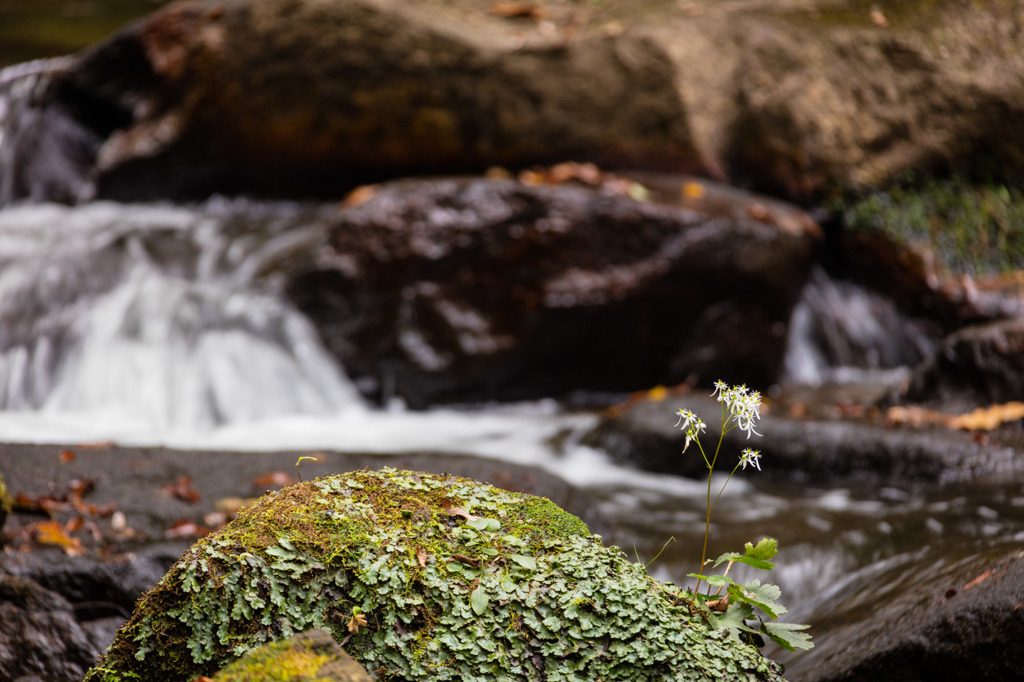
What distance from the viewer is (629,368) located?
8.09 m

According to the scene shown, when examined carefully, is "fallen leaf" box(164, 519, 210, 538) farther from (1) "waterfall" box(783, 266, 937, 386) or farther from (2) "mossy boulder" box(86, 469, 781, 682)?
(1) "waterfall" box(783, 266, 937, 386)

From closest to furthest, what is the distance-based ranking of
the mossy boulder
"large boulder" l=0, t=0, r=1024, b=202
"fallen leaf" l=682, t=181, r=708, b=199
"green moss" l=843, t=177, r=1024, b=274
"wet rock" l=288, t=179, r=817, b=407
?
1. the mossy boulder
2. "wet rock" l=288, t=179, r=817, b=407
3. "fallen leaf" l=682, t=181, r=708, b=199
4. "green moss" l=843, t=177, r=1024, b=274
5. "large boulder" l=0, t=0, r=1024, b=202

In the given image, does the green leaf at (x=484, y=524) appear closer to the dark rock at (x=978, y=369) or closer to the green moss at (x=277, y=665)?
the green moss at (x=277, y=665)

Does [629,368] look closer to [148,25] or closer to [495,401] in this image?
[495,401]

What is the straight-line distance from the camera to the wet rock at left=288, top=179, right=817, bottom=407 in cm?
739

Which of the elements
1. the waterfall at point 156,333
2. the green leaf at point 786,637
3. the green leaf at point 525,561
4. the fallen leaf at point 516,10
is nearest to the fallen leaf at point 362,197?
the waterfall at point 156,333

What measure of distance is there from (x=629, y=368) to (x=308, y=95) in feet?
15.2

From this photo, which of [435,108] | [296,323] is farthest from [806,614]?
[435,108]

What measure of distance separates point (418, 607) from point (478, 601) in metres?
A: 0.14

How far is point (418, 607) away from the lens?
1.96 meters

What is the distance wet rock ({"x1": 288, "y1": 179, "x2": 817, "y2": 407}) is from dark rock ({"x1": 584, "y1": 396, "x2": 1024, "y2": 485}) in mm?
1668

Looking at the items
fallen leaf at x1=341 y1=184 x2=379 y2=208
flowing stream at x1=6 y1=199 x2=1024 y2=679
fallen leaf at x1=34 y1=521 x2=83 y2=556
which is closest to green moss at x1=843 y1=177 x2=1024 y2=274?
flowing stream at x1=6 y1=199 x2=1024 y2=679

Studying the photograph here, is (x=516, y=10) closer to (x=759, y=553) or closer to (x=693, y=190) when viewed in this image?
(x=693, y=190)

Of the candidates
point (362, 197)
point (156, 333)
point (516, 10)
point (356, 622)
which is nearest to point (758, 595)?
point (356, 622)
